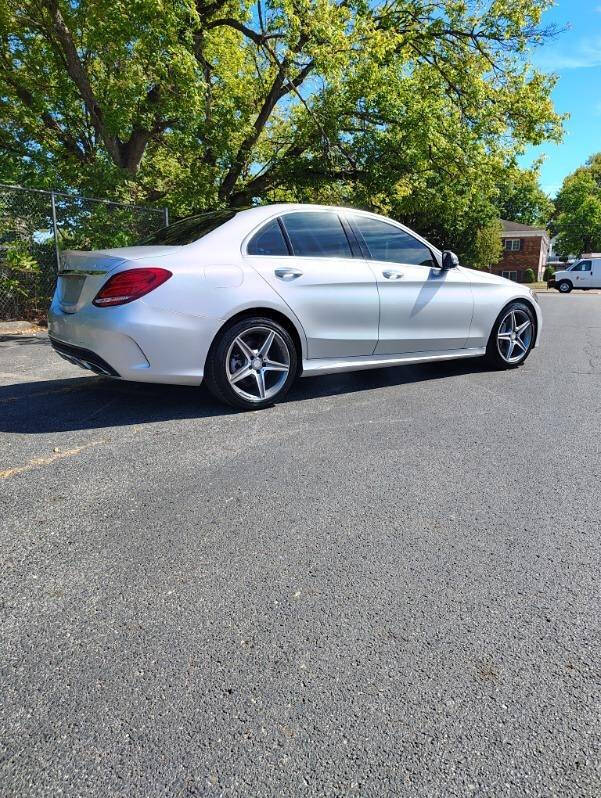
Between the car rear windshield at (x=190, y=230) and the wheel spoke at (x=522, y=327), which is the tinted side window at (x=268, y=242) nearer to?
the car rear windshield at (x=190, y=230)

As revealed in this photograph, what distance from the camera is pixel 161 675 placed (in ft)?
5.20

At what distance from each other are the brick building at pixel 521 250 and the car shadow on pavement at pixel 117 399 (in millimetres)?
48402

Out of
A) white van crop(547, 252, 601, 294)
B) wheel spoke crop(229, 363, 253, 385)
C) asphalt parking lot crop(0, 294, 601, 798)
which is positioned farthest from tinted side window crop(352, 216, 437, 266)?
white van crop(547, 252, 601, 294)

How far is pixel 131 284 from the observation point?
12.3ft

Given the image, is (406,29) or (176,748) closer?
(176,748)

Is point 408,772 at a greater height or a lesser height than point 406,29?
lesser

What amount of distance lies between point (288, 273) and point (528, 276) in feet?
162

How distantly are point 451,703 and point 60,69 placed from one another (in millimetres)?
15452

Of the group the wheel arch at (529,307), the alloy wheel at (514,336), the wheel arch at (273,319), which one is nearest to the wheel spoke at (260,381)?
the wheel arch at (273,319)

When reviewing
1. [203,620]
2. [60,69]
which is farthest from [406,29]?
[203,620]

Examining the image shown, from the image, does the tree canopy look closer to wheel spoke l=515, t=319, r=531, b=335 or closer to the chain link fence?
the chain link fence

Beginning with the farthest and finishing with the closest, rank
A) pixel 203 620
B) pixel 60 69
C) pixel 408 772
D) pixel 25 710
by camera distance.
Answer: pixel 60 69 < pixel 203 620 < pixel 25 710 < pixel 408 772

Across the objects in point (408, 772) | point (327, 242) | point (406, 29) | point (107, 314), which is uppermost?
point (406, 29)

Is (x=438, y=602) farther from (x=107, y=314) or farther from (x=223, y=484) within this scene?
(x=107, y=314)
